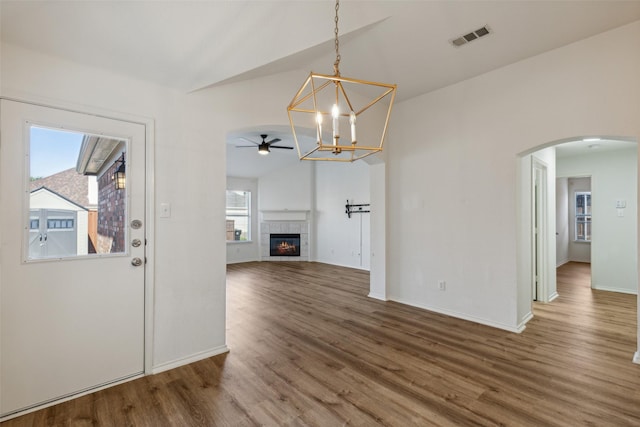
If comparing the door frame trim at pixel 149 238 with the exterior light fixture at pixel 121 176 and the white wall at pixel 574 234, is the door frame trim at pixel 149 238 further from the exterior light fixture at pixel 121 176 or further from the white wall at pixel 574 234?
the white wall at pixel 574 234

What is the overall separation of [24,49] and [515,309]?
5.04m

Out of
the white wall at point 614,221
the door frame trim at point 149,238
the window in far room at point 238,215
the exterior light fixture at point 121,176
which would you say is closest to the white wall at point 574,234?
the white wall at point 614,221

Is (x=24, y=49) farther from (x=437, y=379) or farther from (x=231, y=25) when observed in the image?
(x=437, y=379)

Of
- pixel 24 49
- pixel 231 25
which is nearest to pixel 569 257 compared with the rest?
pixel 231 25

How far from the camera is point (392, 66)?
356 centimetres

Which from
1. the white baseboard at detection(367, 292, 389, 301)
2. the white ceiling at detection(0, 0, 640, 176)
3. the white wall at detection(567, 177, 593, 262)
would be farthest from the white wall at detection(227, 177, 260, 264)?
the white wall at detection(567, 177, 593, 262)

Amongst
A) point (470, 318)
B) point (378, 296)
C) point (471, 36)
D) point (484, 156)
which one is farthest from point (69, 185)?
point (470, 318)

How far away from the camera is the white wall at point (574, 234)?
28.7 ft

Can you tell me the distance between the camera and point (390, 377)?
252 cm

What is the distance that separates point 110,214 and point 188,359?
1.47m

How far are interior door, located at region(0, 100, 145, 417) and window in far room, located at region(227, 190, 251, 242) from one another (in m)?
6.51

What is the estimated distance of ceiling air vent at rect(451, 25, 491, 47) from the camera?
2865mm

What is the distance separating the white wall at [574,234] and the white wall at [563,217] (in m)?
0.12

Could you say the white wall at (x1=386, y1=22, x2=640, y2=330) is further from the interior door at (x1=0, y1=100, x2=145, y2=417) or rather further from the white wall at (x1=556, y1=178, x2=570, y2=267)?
the white wall at (x1=556, y1=178, x2=570, y2=267)
